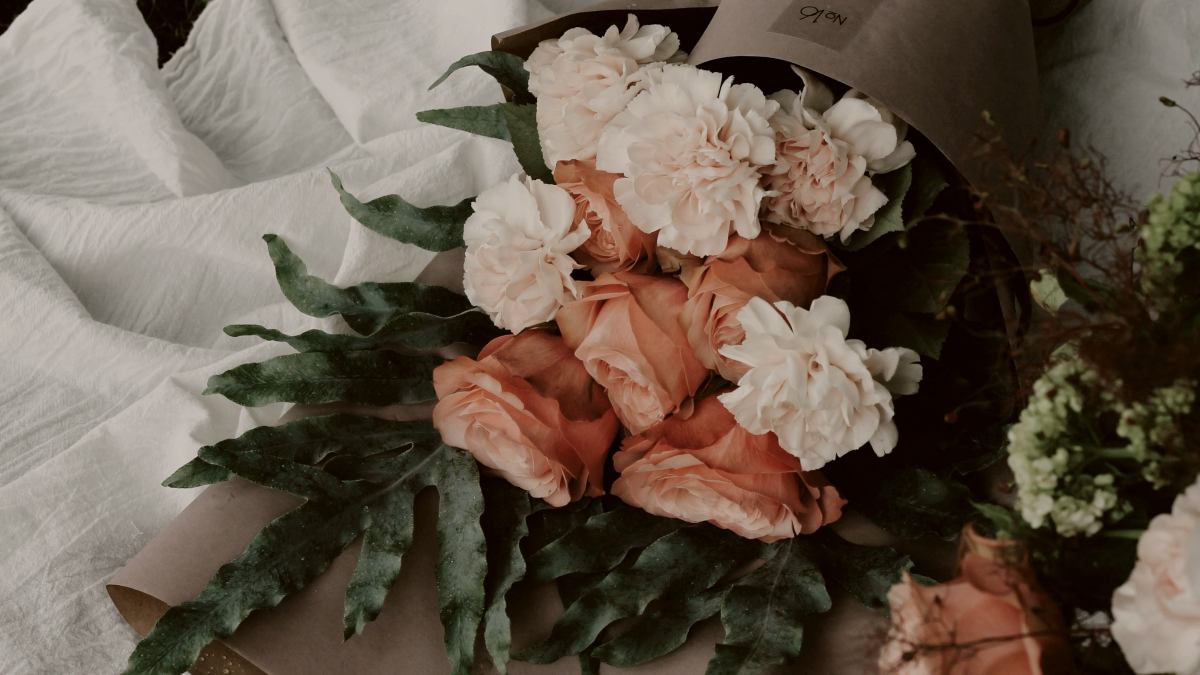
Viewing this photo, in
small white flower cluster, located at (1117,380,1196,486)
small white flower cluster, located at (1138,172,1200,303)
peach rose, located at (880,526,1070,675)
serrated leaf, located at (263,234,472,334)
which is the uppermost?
small white flower cluster, located at (1138,172,1200,303)

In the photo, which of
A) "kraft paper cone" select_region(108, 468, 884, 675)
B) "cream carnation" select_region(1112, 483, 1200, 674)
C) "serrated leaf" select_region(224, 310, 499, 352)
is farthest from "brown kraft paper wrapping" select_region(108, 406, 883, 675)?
"cream carnation" select_region(1112, 483, 1200, 674)

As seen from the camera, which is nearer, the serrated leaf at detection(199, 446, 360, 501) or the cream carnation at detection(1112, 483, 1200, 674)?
the cream carnation at detection(1112, 483, 1200, 674)

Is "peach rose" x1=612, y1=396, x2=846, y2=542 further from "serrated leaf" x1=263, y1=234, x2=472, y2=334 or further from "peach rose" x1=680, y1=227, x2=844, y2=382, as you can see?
"serrated leaf" x1=263, y1=234, x2=472, y2=334

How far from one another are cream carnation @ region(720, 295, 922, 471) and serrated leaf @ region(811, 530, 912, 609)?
67 millimetres

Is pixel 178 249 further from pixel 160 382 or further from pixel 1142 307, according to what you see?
pixel 1142 307

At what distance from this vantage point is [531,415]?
51 cm

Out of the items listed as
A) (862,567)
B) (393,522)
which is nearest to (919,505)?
(862,567)

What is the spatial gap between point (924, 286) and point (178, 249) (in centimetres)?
55

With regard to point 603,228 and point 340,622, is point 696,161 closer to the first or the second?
point 603,228

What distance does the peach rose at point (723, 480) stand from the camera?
0.49 m

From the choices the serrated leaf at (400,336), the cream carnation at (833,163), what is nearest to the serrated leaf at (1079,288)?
the cream carnation at (833,163)

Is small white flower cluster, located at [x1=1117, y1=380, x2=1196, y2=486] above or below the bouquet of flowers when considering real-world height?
above

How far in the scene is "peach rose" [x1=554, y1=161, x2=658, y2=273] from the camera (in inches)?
20.3

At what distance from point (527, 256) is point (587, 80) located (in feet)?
0.32
